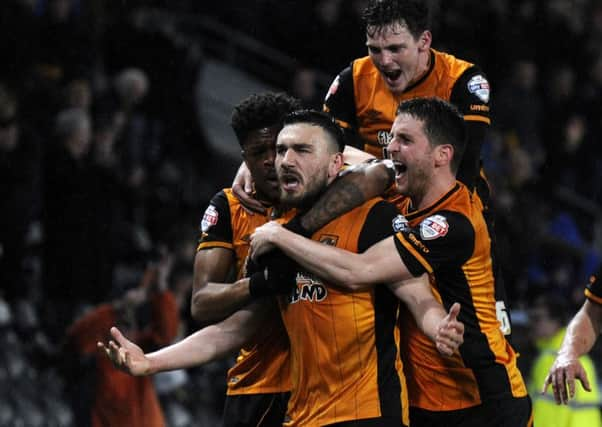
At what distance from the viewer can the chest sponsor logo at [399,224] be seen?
16.4ft

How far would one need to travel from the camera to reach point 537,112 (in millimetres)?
12945

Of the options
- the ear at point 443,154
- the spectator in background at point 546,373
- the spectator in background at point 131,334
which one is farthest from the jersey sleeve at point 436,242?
the spectator in background at point 546,373

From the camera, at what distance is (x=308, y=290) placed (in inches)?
194

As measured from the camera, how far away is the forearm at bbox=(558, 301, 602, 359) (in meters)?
5.60

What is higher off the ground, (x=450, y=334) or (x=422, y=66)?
(x=422, y=66)

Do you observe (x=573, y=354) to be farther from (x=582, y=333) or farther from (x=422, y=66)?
(x=422, y=66)

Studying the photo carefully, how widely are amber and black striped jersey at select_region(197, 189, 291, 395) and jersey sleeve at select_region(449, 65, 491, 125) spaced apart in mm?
1024

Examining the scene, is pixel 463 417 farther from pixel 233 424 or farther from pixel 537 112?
pixel 537 112

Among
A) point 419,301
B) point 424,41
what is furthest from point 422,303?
point 424,41

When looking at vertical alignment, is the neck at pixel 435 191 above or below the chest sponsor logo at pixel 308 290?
above

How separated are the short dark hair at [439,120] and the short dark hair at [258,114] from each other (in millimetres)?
606

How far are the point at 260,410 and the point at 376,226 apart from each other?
1194mm

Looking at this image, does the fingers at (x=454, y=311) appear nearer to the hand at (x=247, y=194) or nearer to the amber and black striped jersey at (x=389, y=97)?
the amber and black striped jersey at (x=389, y=97)

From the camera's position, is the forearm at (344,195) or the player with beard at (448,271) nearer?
the forearm at (344,195)
